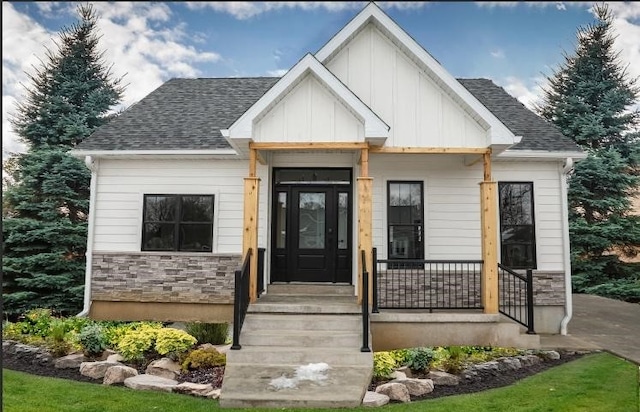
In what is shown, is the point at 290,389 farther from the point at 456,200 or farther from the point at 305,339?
the point at 456,200

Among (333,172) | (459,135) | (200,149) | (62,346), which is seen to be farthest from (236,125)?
(62,346)

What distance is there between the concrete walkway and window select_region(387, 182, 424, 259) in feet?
9.75

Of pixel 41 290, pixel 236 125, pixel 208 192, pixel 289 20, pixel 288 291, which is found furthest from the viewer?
pixel 41 290

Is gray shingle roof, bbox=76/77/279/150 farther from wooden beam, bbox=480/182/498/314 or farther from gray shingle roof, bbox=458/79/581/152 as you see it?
gray shingle roof, bbox=458/79/581/152

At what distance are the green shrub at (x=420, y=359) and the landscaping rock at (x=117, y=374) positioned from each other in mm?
3973

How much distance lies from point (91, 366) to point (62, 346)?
1.04m

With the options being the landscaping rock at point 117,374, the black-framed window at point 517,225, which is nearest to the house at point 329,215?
the black-framed window at point 517,225

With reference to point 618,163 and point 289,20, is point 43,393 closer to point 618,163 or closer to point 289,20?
point 289,20

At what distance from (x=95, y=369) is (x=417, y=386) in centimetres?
453

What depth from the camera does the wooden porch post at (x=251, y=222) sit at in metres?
7.74

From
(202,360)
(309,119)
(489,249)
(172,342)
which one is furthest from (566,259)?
(172,342)

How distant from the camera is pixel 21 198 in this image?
44.0 feet

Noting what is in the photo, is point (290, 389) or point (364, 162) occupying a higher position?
point (364, 162)

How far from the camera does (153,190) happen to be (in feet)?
32.9
